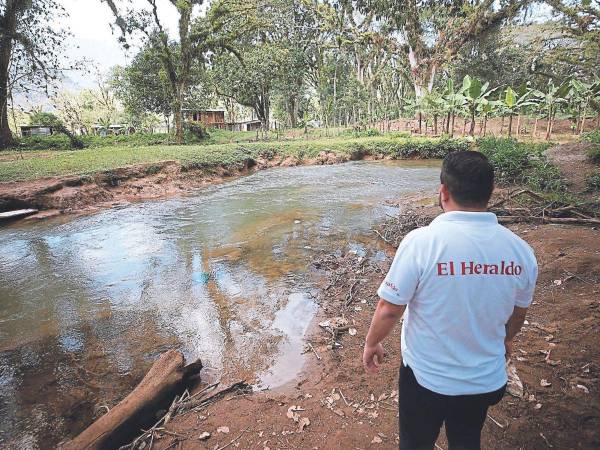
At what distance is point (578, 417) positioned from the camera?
8.49 feet

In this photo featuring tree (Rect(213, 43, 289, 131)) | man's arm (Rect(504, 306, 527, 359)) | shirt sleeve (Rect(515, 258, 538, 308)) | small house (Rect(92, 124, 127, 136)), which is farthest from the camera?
small house (Rect(92, 124, 127, 136))

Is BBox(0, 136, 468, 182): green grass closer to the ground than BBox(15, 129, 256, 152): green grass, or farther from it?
closer to the ground

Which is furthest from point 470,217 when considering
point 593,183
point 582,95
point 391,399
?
point 582,95

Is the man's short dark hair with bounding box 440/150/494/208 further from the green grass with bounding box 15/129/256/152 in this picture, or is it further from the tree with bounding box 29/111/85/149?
the tree with bounding box 29/111/85/149

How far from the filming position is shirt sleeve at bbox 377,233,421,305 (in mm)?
1559

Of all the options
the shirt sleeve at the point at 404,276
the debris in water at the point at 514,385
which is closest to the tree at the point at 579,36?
the debris in water at the point at 514,385

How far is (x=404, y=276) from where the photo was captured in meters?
1.57

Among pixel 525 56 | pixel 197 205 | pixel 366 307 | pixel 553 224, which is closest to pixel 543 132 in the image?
pixel 525 56

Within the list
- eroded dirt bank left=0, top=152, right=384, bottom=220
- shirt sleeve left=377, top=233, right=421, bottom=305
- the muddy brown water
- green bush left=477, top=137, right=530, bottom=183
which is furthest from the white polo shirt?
eroded dirt bank left=0, top=152, right=384, bottom=220

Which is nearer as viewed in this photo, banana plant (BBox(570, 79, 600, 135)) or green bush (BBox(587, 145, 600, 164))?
green bush (BBox(587, 145, 600, 164))

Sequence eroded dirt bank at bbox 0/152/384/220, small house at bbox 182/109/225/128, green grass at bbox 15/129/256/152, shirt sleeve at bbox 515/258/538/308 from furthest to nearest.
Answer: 1. small house at bbox 182/109/225/128
2. green grass at bbox 15/129/256/152
3. eroded dirt bank at bbox 0/152/384/220
4. shirt sleeve at bbox 515/258/538/308

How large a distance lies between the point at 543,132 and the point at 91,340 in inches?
1089

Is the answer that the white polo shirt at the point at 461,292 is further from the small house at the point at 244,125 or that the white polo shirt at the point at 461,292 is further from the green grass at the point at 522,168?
the small house at the point at 244,125

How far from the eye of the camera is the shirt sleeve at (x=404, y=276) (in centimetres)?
156
